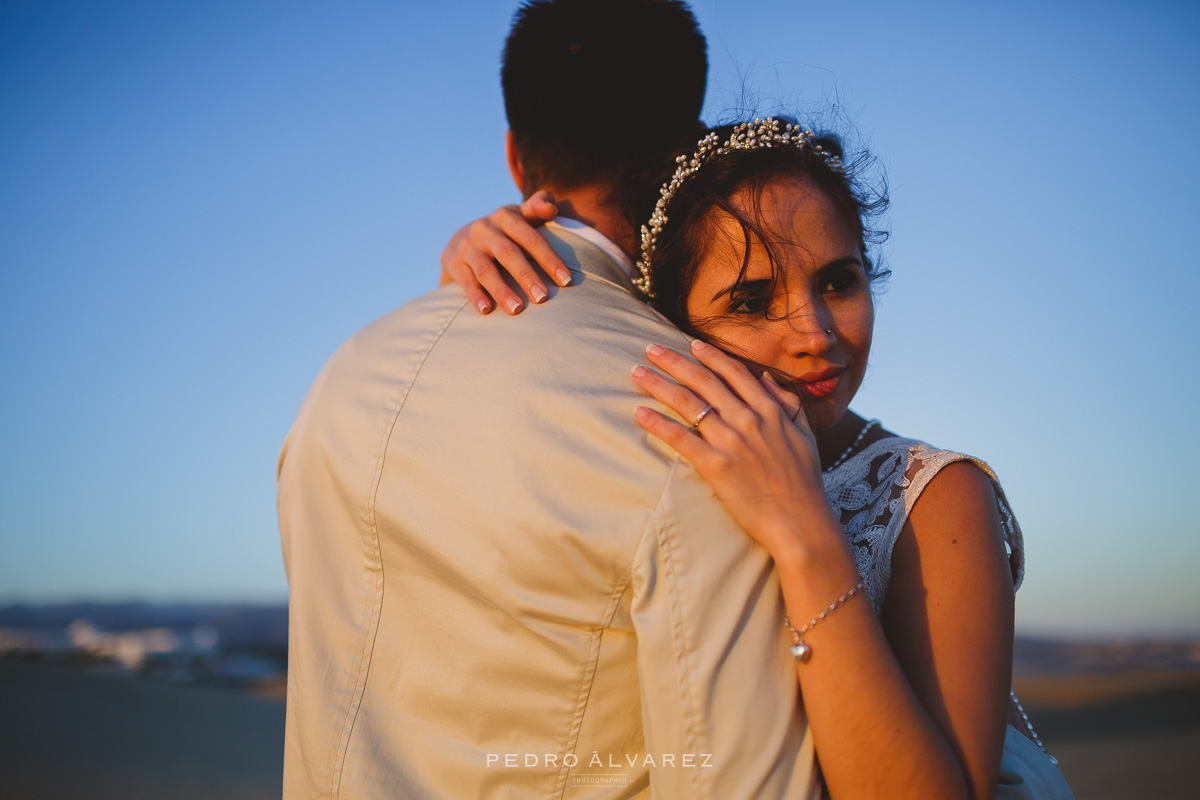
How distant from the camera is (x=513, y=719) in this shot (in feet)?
4.58

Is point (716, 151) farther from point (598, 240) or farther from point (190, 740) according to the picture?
point (190, 740)

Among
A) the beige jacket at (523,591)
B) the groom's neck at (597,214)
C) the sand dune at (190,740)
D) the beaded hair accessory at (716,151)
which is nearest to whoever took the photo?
the beige jacket at (523,591)

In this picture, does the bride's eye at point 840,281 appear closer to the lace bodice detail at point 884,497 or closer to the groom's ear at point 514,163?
the lace bodice detail at point 884,497

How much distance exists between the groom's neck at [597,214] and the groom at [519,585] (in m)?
0.61

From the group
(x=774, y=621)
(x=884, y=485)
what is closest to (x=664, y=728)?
(x=774, y=621)

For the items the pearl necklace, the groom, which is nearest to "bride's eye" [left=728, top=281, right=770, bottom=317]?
the groom

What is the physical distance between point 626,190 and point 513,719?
1502 mm

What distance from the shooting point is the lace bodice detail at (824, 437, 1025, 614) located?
171 cm

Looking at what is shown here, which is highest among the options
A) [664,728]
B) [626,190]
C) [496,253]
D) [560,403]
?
[626,190]

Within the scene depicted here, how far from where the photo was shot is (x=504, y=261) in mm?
1685

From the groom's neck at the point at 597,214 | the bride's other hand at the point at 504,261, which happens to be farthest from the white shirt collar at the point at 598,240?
the groom's neck at the point at 597,214

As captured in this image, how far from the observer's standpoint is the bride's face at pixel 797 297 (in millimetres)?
1920

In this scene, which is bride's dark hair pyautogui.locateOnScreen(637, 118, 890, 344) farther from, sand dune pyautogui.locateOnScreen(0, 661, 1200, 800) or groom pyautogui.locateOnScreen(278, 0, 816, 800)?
sand dune pyautogui.locateOnScreen(0, 661, 1200, 800)

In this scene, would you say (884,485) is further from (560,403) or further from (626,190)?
(626,190)
